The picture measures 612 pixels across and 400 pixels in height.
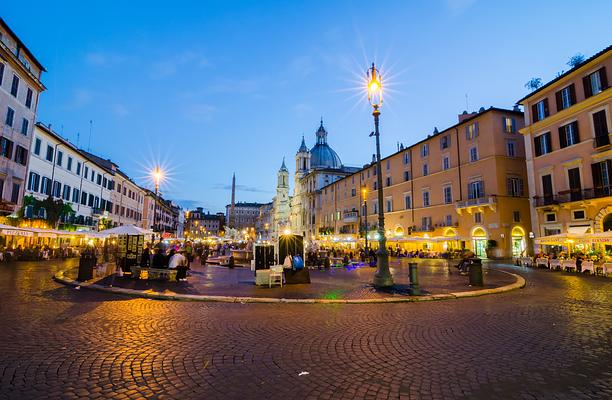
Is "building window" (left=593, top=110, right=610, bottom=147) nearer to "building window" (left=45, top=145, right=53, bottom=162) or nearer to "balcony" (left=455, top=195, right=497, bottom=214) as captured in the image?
"balcony" (left=455, top=195, right=497, bottom=214)

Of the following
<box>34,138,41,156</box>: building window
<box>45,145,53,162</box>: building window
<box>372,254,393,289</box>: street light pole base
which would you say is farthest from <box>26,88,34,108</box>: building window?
<box>372,254,393,289</box>: street light pole base

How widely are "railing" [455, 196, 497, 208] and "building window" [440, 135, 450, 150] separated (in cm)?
756

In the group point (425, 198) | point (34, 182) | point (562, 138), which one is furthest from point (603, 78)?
point (34, 182)

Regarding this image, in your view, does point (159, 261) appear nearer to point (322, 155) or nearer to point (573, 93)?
point (573, 93)

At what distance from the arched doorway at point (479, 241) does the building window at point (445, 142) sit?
35.0 ft

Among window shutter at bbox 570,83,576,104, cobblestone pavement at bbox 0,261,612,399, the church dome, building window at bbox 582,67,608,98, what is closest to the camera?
cobblestone pavement at bbox 0,261,612,399

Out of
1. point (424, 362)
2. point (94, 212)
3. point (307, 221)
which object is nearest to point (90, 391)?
point (424, 362)

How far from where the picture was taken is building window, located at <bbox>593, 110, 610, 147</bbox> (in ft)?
79.0

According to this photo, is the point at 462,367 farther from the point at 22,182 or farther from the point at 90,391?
the point at 22,182

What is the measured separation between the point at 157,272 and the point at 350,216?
47.9m

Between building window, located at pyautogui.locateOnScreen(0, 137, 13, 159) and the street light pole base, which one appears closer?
the street light pole base

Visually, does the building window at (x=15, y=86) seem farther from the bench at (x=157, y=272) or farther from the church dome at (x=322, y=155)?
the church dome at (x=322, y=155)

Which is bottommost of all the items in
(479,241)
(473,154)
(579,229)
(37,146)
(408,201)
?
(479,241)

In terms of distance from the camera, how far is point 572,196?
26250 mm
